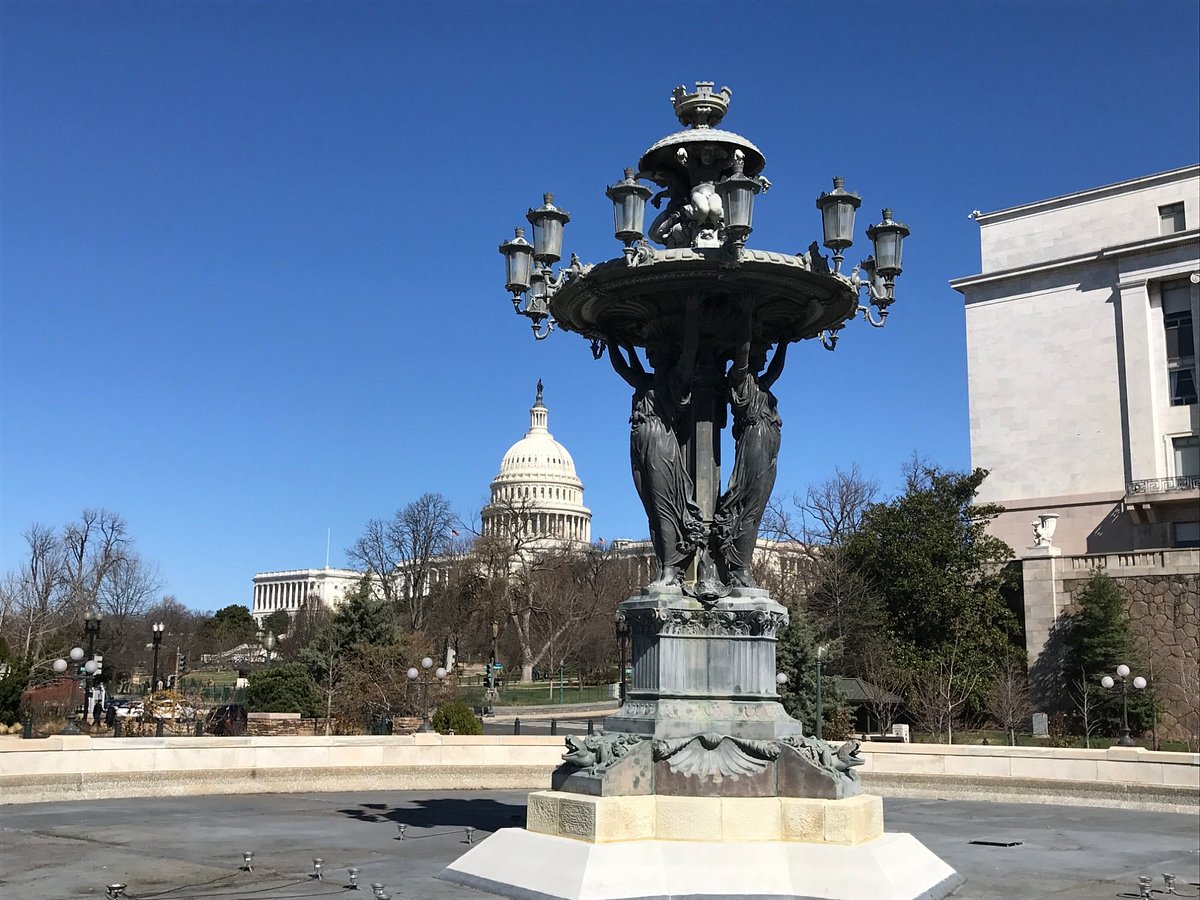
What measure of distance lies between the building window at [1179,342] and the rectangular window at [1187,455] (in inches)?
53.6

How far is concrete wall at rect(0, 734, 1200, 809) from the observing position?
51.0 ft

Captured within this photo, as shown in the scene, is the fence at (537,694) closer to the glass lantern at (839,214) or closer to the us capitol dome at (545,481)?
the glass lantern at (839,214)

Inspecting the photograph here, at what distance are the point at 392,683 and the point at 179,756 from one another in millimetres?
18930

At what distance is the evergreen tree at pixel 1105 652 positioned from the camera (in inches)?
1308

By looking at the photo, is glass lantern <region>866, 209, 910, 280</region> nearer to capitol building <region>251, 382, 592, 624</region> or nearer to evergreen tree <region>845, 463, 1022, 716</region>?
evergreen tree <region>845, 463, 1022, 716</region>

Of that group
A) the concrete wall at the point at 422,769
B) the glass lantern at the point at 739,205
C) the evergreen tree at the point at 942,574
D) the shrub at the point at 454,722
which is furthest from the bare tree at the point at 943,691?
the glass lantern at the point at 739,205

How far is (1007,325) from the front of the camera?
1820 inches

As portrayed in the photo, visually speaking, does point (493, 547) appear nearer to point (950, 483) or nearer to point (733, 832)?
point (950, 483)

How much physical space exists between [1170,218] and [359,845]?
4233 centimetres

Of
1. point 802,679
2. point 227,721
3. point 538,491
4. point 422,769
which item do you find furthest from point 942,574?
point 538,491

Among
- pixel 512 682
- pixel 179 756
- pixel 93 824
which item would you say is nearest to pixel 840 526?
pixel 512 682

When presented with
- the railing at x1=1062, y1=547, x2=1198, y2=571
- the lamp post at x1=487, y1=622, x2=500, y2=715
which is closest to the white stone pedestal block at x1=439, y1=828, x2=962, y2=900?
the railing at x1=1062, y1=547, x2=1198, y2=571

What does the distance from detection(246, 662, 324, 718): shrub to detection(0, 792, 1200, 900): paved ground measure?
1922cm

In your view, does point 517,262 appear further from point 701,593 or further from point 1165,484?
point 1165,484
